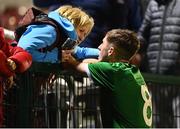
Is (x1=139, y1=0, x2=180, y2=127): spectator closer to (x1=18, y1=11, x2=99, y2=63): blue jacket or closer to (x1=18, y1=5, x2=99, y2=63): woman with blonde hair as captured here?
(x1=18, y1=5, x2=99, y2=63): woman with blonde hair

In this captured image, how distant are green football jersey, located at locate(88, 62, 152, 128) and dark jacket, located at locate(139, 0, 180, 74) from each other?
1.97m

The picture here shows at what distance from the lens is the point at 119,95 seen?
14.1 feet

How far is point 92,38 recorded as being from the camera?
580 centimetres

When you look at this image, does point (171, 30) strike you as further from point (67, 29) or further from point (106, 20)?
point (67, 29)

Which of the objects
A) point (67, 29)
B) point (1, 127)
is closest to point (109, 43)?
point (67, 29)

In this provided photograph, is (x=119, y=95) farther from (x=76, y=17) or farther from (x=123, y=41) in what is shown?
(x=76, y=17)

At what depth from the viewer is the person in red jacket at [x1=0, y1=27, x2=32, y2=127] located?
12.4 feet

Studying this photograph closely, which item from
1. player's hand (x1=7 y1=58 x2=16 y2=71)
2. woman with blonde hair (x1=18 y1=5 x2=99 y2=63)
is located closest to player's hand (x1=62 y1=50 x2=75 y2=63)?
woman with blonde hair (x1=18 y1=5 x2=99 y2=63)

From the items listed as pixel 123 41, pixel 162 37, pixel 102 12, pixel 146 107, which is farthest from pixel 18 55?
pixel 162 37

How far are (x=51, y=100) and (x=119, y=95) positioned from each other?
44cm

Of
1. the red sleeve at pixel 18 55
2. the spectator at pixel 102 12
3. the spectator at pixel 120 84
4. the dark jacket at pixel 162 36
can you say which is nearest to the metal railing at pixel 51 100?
the spectator at pixel 120 84

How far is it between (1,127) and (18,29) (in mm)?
598

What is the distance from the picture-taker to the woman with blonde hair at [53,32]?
164 inches

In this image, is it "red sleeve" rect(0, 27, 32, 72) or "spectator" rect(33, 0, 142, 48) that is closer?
"red sleeve" rect(0, 27, 32, 72)
